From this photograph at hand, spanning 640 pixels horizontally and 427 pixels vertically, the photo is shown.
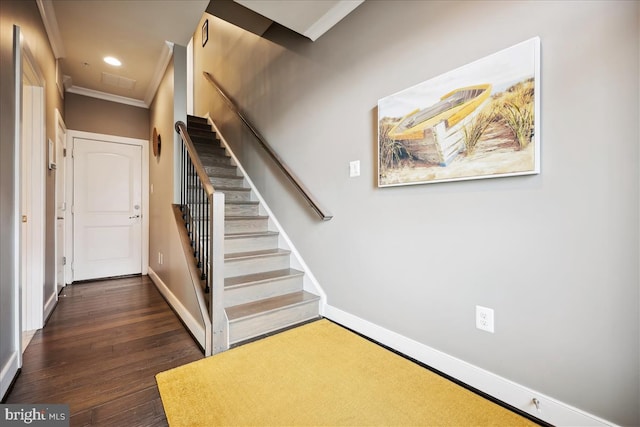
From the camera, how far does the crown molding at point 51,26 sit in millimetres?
2218

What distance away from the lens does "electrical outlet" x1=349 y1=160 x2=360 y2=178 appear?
2.18 m

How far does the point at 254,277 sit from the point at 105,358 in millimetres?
1092

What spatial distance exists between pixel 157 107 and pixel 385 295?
359 centimetres

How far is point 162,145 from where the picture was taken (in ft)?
11.0

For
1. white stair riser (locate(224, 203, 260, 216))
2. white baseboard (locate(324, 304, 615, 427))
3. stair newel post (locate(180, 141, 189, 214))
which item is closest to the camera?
white baseboard (locate(324, 304, 615, 427))

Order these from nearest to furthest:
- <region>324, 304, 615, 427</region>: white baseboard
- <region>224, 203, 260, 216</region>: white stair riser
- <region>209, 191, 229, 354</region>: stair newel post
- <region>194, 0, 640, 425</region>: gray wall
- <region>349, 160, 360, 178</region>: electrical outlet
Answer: <region>194, 0, 640, 425</region>: gray wall → <region>324, 304, 615, 427</region>: white baseboard → <region>209, 191, 229, 354</region>: stair newel post → <region>349, 160, 360, 178</region>: electrical outlet → <region>224, 203, 260, 216</region>: white stair riser

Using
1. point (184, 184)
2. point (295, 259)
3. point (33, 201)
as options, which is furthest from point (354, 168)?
point (33, 201)

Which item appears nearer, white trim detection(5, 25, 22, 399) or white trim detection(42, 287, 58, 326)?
white trim detection(5, 25, 22, 399)

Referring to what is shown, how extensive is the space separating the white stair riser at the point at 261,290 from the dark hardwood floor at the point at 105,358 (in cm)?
40

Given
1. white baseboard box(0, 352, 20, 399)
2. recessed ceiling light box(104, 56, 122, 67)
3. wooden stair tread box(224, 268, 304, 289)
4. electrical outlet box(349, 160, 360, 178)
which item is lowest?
white baseboard box(0, 352, 20, 399)

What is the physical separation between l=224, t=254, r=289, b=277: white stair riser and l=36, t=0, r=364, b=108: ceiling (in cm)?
197

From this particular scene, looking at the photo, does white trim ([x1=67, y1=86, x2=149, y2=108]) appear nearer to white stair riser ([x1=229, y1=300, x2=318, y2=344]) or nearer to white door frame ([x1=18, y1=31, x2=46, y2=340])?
white door frame ([x1=18, y1=31, x2=46, y2=340])

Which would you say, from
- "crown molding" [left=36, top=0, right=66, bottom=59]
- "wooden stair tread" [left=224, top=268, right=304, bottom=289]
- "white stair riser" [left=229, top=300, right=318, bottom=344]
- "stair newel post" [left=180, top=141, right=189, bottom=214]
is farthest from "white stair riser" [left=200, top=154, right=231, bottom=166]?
"white stair riser" [left=229, top=300, right=318, bottom=344]

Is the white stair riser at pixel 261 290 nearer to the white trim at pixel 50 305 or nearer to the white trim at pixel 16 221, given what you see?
the white trim at pixel 16 221
